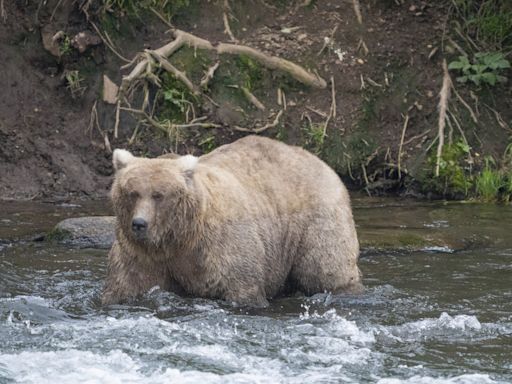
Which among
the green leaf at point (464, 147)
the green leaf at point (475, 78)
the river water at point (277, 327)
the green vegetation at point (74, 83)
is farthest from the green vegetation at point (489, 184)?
the green vegetation at point (74, 83)

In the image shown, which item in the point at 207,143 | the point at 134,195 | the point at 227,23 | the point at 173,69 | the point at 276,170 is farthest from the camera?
the point at 227,23

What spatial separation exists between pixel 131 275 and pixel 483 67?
6.89 m

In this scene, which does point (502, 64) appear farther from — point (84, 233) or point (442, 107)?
point (84, 233)

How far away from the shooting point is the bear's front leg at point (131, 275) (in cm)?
826

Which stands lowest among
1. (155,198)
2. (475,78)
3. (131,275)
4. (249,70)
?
(131,275)

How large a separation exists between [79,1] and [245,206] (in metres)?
6.44

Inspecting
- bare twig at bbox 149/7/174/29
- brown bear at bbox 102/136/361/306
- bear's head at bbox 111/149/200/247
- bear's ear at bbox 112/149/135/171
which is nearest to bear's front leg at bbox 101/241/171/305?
brown bear at bbox 102/136/361/306

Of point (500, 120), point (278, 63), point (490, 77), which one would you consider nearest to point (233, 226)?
point (278, 63)

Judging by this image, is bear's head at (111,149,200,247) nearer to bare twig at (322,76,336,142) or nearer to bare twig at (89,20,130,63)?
bare twig at (322,76,336,142)

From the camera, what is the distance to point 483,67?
1388cm

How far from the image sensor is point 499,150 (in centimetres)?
1356

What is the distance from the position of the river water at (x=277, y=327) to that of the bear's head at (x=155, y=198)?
0.53 metres

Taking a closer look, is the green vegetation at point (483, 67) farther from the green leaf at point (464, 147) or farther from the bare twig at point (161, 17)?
the bare twig at point (161, 17)

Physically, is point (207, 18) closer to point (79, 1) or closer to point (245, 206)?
point (79, 1)
